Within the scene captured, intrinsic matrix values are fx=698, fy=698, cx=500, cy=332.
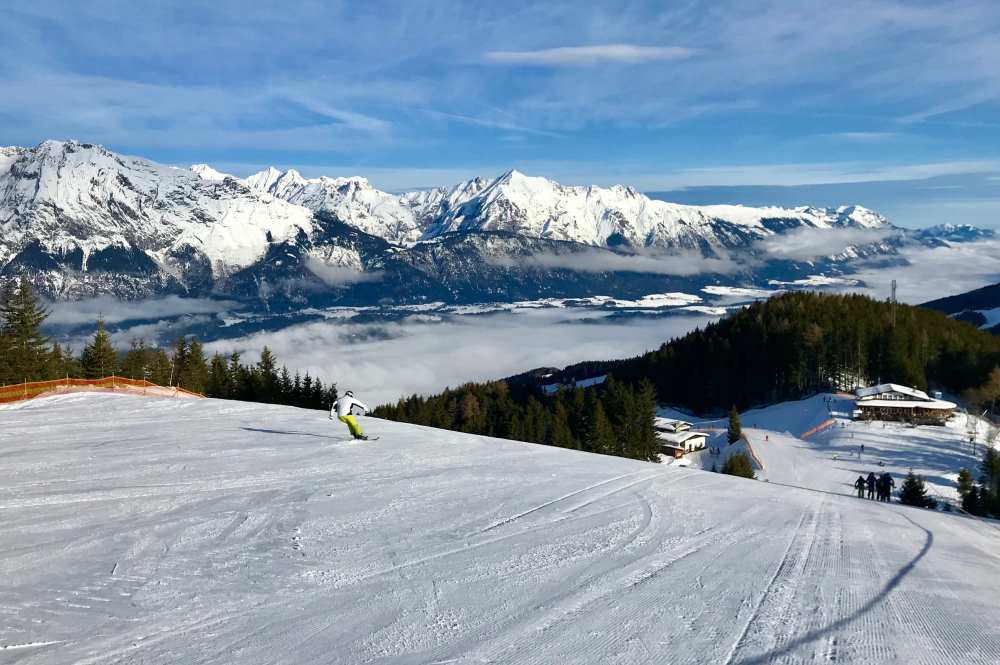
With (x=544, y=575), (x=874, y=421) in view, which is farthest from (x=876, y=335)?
(x=544, y=575)

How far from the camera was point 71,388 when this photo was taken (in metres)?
32.6

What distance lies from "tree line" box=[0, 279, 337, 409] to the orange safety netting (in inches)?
825

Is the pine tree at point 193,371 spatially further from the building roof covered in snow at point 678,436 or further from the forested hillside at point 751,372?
the building roof covered in snow at point 678,436

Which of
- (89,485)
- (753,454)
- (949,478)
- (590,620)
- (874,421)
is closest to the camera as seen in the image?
(590,620)

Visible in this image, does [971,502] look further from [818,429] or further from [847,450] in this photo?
[818,429]

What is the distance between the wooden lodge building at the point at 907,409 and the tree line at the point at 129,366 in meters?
55.9

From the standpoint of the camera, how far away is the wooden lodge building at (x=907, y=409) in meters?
73.2

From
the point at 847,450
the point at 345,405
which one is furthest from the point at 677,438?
the point at 345,405

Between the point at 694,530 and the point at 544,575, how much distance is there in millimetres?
3554

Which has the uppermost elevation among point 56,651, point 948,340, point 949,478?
point 948,340

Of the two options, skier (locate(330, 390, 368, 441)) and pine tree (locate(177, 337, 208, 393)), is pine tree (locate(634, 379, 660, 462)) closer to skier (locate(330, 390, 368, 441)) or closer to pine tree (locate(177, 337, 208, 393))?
pine tree (locate(177, 337, 208, 393))

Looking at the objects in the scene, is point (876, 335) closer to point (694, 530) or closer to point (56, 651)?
point (694, 530)

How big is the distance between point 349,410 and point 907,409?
72314mm

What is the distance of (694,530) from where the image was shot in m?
11.3
